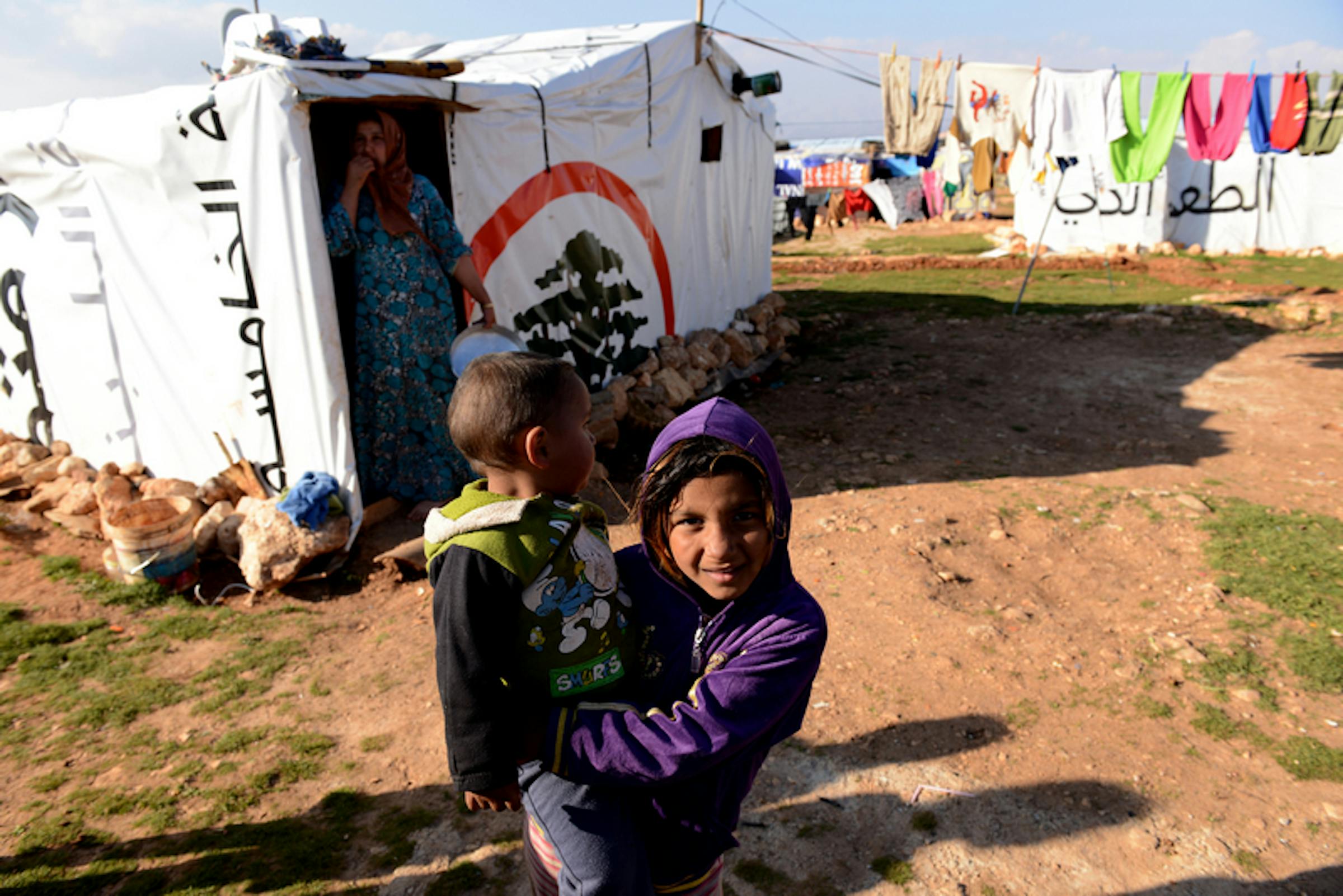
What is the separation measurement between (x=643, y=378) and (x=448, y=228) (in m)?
2.70

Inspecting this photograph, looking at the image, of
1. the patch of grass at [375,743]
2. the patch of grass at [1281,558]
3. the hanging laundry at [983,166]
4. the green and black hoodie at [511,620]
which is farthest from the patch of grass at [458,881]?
the hanging laundry at [983,166]

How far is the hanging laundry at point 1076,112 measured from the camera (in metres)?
9.80

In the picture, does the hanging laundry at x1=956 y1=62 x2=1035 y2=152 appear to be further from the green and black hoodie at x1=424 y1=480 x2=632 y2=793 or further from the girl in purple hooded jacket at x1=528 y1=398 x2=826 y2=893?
the green and black hoodie at x1=424 y1=480 x2=632 y2=793

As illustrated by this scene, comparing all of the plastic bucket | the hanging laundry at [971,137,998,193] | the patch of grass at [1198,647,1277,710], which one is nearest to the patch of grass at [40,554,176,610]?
the plastic bucket

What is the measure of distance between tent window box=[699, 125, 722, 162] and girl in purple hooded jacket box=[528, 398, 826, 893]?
7.87 metres

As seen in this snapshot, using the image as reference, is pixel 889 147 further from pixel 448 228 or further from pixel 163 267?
pixel 163 267

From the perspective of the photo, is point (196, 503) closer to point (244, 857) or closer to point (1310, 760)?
point (244, 857)

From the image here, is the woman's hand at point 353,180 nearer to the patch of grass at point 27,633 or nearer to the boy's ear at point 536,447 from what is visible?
the patch of grass at point 27,633

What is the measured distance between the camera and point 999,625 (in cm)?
370

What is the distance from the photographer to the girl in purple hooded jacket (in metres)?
1.14

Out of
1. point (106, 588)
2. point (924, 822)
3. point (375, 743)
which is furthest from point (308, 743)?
point (924, 822)

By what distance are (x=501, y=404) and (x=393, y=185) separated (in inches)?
147

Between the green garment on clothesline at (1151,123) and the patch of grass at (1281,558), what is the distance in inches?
281

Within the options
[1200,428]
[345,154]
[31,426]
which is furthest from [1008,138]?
[31,426]
